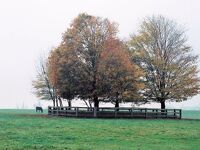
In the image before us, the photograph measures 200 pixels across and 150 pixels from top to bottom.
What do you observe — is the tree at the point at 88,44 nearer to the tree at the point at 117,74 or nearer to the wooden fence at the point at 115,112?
the tree at the point at 117,74

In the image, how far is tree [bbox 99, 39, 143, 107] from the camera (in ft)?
200

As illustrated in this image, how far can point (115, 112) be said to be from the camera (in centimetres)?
5866

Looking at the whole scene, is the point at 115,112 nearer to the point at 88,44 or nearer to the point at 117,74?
the point at 117,74

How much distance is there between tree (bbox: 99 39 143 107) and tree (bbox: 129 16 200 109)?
10.3 feet

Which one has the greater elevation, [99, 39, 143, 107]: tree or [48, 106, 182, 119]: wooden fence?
[99, 39, 143, 107]: tree

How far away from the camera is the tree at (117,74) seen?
61031 millimetres

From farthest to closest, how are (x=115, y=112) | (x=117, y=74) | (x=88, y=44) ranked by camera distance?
(x=88, y=44), (x=117, y=74), (x=115, y=112)

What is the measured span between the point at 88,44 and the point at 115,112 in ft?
34.6

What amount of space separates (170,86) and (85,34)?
13473 millimetres

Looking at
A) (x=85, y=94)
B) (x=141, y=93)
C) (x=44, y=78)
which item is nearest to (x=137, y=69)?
(x=141, y=93)

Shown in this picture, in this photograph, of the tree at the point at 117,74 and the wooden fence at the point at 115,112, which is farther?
the tree at the point at 117,74

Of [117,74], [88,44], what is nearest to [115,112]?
[117,74]

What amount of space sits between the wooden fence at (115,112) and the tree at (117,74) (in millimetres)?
2582

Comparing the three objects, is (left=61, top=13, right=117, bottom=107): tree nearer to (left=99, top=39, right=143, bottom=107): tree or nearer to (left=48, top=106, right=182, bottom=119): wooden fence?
(left=99, top=39, right=143, bottom=107): tree
